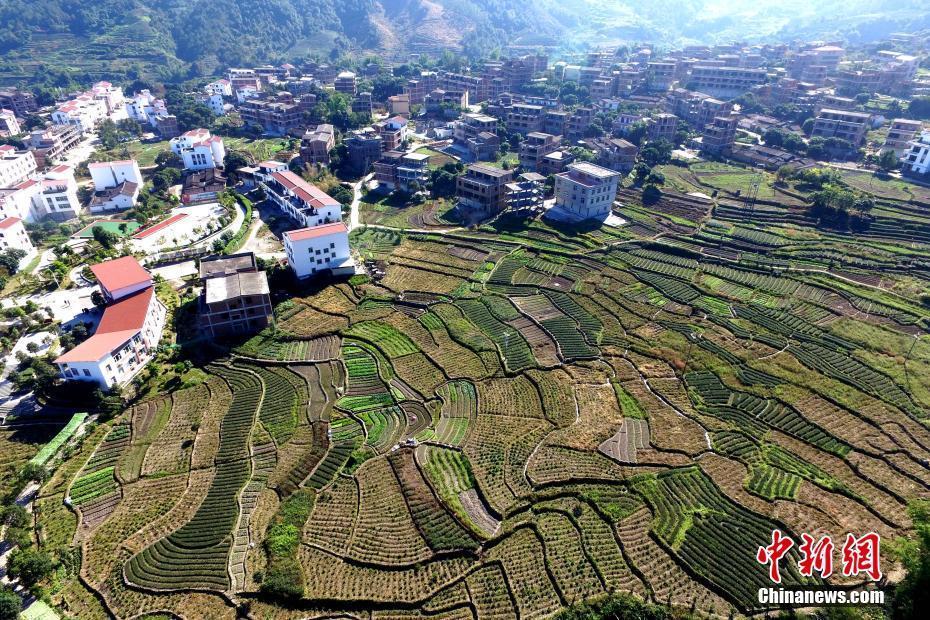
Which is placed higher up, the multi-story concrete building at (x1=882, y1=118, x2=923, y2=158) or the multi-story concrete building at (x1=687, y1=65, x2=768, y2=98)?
the multi-story concrete building at (x1=687, y1=65, x2=768, y2=98)

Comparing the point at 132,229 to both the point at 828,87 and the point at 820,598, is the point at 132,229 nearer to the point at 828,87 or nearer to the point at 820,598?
the point at 820,598

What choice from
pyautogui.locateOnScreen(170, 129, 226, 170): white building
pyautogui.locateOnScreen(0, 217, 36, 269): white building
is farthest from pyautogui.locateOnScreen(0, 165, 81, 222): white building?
pyautogui.locateOnScreen(170, 129, 226, 170): white building

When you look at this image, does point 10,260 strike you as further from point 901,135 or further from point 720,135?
point 901,135

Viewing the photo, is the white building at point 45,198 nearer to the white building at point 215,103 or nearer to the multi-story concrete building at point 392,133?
the multi-story concrete building at point 392,133

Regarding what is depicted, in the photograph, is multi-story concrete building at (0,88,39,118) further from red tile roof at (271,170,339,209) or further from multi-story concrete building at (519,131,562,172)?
multi-story concrete building at (519,131,562,172)

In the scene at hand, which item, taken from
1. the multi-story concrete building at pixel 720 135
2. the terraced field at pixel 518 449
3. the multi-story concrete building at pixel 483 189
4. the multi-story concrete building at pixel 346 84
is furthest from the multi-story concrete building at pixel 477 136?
the terraced field at pixel 518 449
